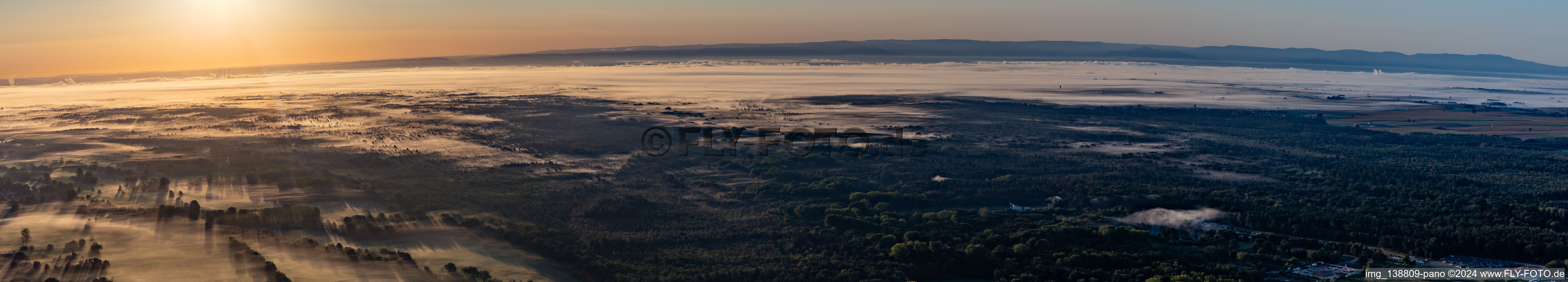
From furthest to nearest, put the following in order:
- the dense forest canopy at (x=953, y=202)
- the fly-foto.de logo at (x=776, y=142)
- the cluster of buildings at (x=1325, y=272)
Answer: the fly-foto.de logo at (x=776, y=142) → the dense forest canopy at (x=953, y=202) → the cluster of buildings at (x=1325, y=272)

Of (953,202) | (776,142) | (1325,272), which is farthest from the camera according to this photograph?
(776,142)

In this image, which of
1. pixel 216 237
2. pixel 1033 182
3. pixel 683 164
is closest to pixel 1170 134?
pixel 1033 182

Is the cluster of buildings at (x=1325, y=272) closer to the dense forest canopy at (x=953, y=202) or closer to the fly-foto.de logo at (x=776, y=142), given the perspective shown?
the dense forest canopy at (x=953, y=202)

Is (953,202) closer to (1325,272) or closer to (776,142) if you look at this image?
(1325,272)

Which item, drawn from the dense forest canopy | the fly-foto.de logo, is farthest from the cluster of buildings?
the fly-foto.de logo

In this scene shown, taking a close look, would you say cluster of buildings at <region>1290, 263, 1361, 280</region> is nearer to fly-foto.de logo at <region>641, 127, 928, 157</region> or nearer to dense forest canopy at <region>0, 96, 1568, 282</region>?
dense forest canopy at <region>0, 96, 1568, 282</region>

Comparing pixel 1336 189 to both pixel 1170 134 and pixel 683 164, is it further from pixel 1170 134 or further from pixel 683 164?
pixel 683 164

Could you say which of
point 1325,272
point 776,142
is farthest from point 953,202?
point 776,142

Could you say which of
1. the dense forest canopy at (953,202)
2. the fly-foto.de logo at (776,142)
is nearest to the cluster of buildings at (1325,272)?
the dense forest canopy at (953,202)

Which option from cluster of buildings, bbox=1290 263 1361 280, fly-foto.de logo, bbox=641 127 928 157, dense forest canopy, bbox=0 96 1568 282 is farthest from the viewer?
fly-foto.de logo, bbox=641 127 928 157
